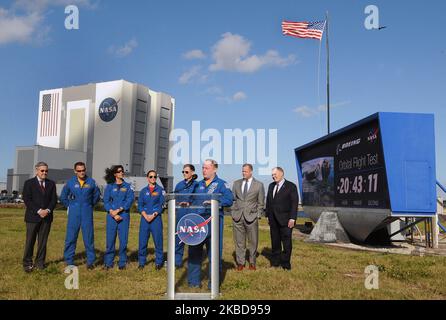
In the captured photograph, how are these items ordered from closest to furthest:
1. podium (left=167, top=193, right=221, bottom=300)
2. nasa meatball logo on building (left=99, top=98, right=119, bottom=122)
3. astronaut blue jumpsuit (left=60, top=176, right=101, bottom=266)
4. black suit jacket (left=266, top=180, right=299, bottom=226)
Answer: podium (left=167, top=193, right=221, bottom=300)
astronaut blue jumpsuit (left=60, top=176, right=101, bottom=266)
black suit jacket (left=266, top=180, right=299, bottom=226)
nasa meatball logo on building (left=99, top=98, right=119, bottom=122)

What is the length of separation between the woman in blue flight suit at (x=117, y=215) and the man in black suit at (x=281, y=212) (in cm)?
281

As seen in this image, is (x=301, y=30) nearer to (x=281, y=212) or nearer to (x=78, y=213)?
(x=281, y=212)

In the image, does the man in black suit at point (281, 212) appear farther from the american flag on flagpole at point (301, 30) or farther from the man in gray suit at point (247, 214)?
the american flag on flagpole at point (301, 30)

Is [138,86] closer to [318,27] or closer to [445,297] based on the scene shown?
[318,27]

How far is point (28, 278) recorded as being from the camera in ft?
23.8

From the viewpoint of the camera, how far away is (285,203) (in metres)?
8.62

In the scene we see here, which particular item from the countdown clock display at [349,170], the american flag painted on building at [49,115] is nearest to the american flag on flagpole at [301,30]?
the countdown clock display at [349,170]

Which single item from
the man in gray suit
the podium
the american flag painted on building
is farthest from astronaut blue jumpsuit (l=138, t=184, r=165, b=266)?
the american flag painted on building

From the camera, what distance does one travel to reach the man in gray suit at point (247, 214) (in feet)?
27.5

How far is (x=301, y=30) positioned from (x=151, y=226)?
17.0m

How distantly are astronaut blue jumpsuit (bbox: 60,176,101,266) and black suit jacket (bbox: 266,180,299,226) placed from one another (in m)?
3.63

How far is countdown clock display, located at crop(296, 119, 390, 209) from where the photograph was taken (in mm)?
12008

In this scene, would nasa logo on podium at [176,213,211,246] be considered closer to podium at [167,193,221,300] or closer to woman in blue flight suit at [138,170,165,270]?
podium at [167,193,221,300]
